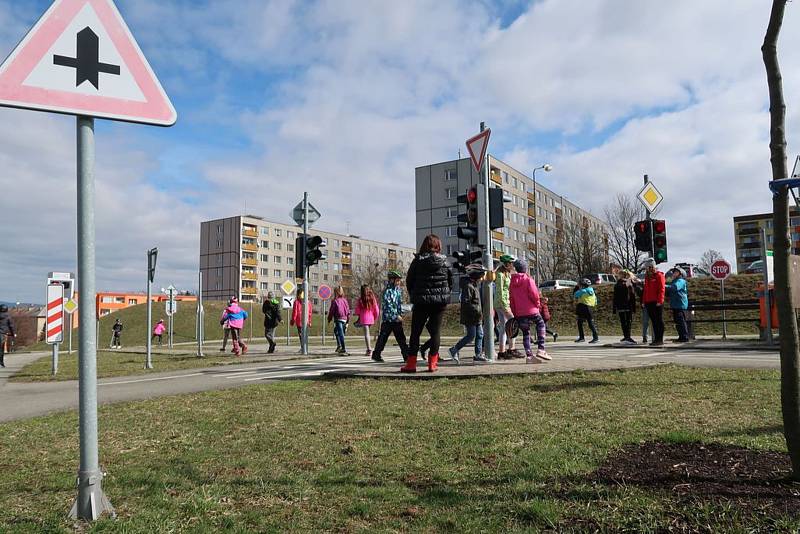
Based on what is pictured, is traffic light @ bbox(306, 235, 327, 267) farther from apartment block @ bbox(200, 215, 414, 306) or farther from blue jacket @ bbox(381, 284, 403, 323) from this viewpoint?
apartment block @ bbox(200, 215, 414, 306)

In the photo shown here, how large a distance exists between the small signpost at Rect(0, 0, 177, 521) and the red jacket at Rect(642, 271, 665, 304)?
12.7 m

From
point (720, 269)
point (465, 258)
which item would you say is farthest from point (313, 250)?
point (720, 269)

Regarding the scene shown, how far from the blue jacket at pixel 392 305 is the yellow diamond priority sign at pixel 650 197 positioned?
692 centimetres

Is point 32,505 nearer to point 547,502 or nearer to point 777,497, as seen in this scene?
point 547,502

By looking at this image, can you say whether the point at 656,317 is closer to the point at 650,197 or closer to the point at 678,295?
the point at 678,295

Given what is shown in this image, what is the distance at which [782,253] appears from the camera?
299cm

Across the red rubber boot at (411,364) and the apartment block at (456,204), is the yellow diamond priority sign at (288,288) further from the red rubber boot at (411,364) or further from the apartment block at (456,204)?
the apartment block at (456,204)

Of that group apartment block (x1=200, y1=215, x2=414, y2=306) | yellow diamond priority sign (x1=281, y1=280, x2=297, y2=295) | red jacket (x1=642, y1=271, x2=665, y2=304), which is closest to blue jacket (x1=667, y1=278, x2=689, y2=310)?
red jacket (x1=642, y1=271, x2=665, y2=304)

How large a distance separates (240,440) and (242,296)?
96704 millimetres

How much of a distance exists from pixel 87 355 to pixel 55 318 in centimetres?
1359

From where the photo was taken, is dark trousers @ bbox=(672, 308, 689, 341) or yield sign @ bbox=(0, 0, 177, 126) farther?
dark trousers @ bbox=(672, 308, 689, 341)

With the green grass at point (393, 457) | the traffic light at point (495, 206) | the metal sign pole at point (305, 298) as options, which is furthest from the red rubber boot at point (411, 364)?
the metal sign pole at point (305, 298)

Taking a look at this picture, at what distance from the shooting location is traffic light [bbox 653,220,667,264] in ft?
45.7

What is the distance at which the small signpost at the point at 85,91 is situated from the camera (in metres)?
2.87
